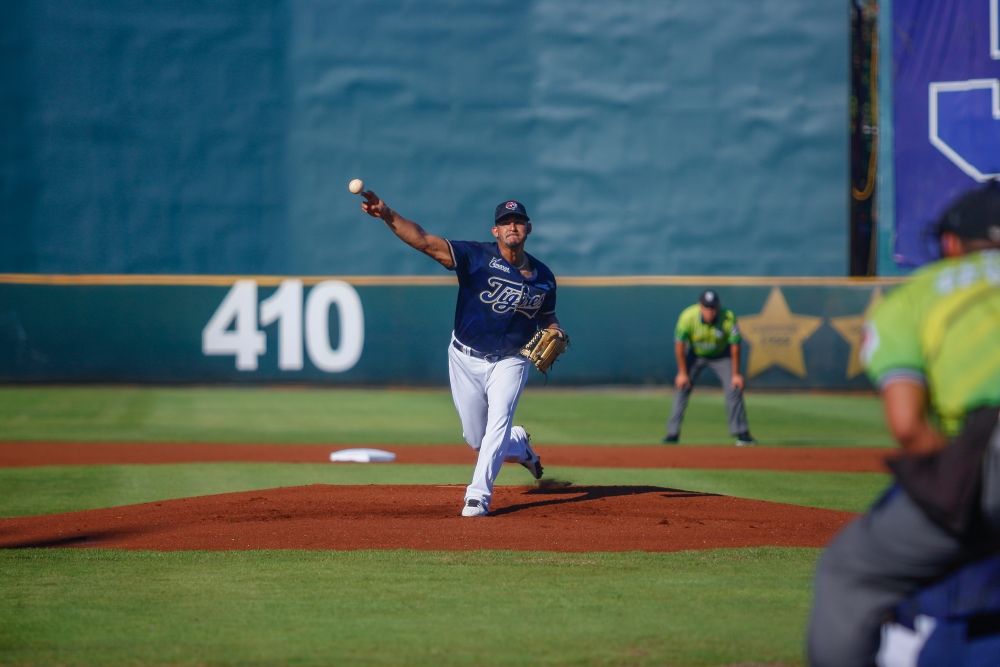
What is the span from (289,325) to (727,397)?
1028cm

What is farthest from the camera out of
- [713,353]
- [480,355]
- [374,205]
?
[713,353]

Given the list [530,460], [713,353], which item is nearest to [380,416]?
[713,353]

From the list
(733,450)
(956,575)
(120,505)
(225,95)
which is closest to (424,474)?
(120,505)

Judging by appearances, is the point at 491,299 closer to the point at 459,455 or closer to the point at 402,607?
the point at 402,607

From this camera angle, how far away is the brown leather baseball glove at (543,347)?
714 centimetres

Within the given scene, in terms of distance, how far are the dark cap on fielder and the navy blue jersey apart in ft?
13.8

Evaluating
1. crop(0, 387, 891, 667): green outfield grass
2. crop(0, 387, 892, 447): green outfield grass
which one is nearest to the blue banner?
crop(0, 387, 892, 447): green outfield grass

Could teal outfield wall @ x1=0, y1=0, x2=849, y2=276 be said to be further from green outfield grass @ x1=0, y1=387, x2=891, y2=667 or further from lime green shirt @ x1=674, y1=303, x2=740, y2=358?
green outfield grass @ x1=0, y1=387, x2=891, y2=667

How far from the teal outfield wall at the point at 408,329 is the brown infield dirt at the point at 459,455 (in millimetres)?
7951

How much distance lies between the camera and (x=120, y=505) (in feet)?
26.5

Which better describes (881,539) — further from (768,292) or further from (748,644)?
(768,292)

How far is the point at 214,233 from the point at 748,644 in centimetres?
1874

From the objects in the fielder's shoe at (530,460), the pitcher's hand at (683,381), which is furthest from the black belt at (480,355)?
the pitcher's hand at (683,381)

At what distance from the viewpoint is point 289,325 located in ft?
67.8
